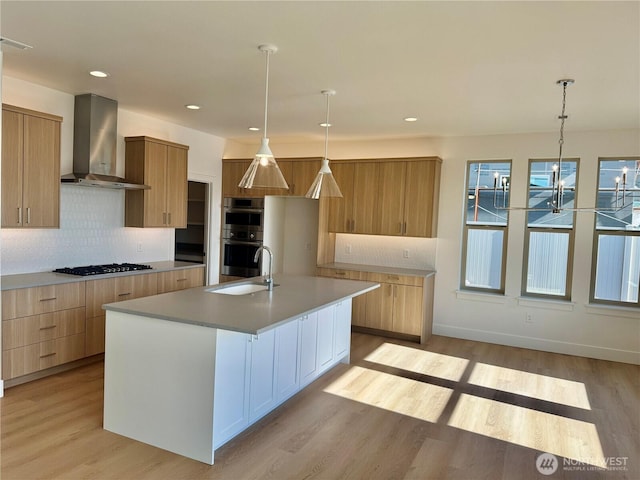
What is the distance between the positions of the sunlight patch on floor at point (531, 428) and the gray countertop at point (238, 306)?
1.36 meters

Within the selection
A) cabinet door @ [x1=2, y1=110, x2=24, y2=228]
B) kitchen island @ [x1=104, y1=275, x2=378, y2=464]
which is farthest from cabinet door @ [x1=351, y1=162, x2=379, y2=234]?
cabinet door @ [x1=2, y1=110, x2=24, y2=228]

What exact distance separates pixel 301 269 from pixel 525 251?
10.5ft

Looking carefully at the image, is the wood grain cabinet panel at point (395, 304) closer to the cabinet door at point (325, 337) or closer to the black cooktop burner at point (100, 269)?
the cabinet door at point (325, 337)

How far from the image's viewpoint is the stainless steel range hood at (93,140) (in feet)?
14.6

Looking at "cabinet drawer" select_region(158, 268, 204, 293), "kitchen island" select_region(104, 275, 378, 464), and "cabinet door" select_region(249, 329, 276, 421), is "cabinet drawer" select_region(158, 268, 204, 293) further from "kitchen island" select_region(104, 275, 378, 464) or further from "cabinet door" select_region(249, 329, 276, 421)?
"cabinet door" select_region(249, 329, 276, 421)

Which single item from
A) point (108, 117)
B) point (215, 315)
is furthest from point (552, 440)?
point (108, 117)

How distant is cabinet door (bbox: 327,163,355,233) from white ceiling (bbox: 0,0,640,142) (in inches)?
49.4

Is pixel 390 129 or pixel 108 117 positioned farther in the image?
pixel 390 129

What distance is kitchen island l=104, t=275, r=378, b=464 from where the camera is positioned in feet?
8.75

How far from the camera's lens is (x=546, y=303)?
5.35 meters

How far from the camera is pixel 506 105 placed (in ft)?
13.8

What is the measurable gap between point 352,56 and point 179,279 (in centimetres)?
327

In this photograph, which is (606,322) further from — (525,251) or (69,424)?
(69,424)

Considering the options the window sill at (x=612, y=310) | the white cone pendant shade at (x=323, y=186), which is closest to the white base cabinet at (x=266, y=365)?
the white cone pendant shade at (x=323, y=186)
